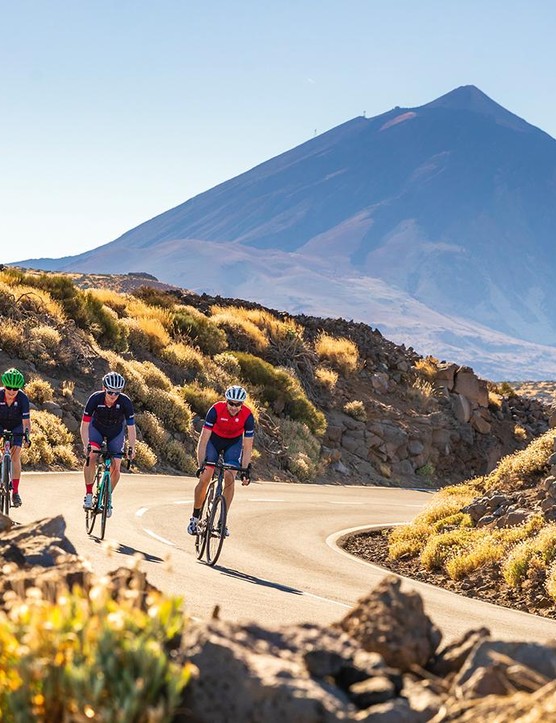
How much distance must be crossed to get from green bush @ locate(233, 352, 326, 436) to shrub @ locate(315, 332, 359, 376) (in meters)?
5.06

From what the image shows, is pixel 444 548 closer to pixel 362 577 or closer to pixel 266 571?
pixel 362 577

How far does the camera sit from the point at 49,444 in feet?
83.7

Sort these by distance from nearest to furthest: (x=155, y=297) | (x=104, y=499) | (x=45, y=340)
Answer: (x=104, y=499), (x=45, y=340), (x=155, y=297)

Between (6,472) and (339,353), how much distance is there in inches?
1243

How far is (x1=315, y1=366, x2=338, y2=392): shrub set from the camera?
43.0 m

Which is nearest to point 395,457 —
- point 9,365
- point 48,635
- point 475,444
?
point 475,444

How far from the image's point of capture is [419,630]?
543cm

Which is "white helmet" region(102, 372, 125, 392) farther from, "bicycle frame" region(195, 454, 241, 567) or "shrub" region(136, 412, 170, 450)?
"shrub" region(136, 412, 170, 450)

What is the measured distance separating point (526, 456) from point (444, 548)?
11.0 feet

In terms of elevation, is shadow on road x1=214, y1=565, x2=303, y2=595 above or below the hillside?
below

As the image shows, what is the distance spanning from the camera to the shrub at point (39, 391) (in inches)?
1099

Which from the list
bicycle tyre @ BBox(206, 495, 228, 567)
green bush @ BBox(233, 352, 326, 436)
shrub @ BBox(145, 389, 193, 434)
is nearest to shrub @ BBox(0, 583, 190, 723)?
bicycle tyre @ BBox(206, 495, 228, 567)

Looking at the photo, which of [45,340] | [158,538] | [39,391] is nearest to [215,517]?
[158,538]

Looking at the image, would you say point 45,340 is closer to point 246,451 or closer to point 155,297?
point 155,297
